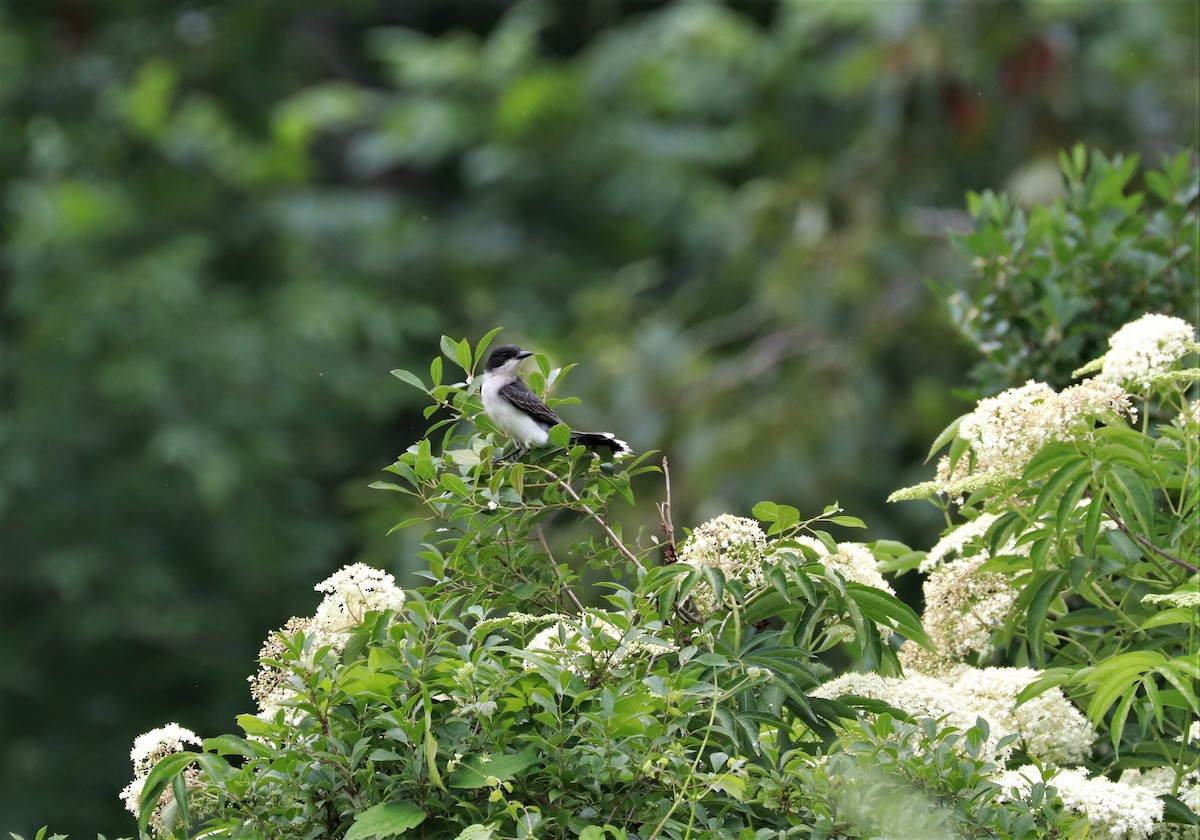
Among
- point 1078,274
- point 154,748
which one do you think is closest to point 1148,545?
point 154,748

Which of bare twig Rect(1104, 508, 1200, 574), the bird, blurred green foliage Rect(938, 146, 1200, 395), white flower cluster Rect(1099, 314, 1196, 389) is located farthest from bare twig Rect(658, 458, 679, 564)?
blurred green foliage Rect(938, 146, 1200, 395)

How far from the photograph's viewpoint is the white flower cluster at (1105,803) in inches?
90.7

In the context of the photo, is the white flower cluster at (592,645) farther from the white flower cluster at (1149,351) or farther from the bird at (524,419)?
the white flower cluster at (1149,351)

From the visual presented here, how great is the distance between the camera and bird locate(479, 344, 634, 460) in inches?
108

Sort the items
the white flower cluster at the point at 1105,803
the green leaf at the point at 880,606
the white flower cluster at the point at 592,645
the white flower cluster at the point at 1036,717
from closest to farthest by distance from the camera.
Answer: the white flower cluster at the point at 592,645 → the white flower cluster at the point at 1105,803 → the green leaf at the point at 880,606 → the white flower cluster at the point at 1036,717

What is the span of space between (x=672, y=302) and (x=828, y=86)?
106 inches

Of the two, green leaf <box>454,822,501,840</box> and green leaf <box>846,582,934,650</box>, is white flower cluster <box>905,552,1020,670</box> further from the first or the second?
green leaf <box>454,822,501,840</box>

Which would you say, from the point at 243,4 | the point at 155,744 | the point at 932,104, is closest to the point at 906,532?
the point at 932,104

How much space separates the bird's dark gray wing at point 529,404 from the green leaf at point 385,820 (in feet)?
2.81

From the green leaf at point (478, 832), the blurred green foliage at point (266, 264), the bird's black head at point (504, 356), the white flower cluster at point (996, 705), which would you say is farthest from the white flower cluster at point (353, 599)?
the blurred green foliage at point (266, 264)

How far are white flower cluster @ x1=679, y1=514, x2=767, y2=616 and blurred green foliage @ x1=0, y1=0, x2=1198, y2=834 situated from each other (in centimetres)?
834

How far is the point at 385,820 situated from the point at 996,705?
3.40 ft

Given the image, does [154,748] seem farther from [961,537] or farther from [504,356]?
[504,356]

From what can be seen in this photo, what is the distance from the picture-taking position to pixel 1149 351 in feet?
9.07
